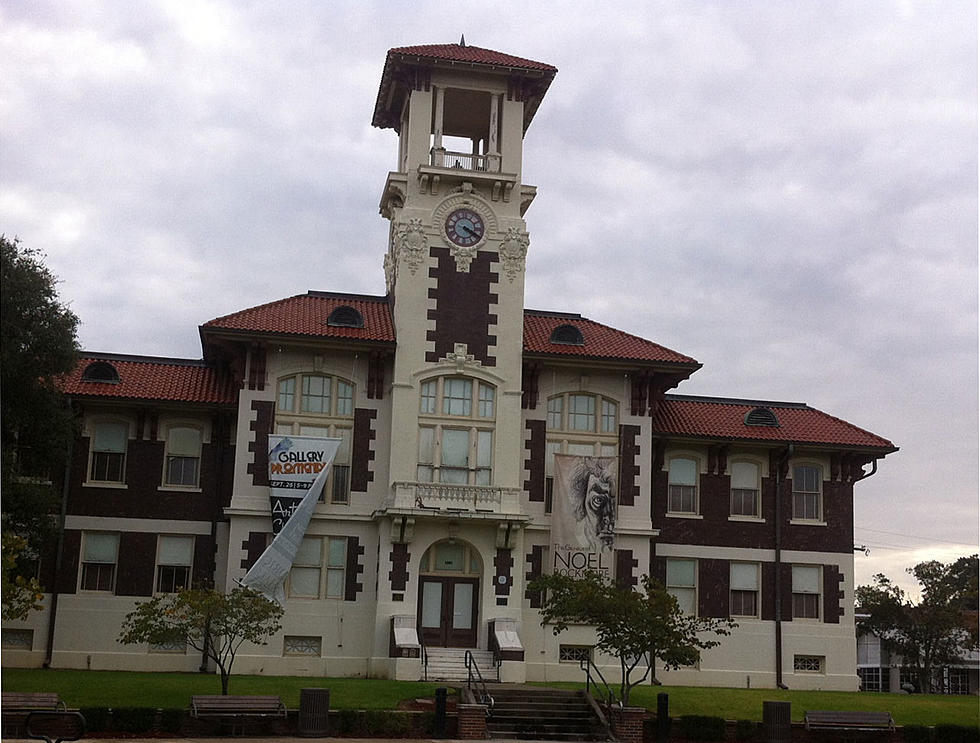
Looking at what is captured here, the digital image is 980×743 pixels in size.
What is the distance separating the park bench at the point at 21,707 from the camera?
21.8m

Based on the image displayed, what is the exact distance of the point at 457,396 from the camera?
120 feet

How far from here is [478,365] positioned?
36.5m

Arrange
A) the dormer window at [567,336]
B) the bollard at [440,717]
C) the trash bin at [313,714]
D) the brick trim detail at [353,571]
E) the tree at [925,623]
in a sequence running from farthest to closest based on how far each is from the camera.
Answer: the tree at [925,623] < the dormer window at [567,336] < the brick trim detail at [353,571] < the bollard at [440,717] < the trash bin at [313,714]

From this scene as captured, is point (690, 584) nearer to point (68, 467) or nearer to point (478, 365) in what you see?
point (478, 365)

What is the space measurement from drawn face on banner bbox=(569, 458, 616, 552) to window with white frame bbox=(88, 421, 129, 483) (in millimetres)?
13974

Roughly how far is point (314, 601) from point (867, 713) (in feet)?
53.2

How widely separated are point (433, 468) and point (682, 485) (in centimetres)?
903

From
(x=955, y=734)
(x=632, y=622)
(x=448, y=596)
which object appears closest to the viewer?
(x=955, y=734)

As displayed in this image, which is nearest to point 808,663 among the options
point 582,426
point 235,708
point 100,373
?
point 582,426

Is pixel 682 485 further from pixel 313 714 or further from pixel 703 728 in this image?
pixel 313 714

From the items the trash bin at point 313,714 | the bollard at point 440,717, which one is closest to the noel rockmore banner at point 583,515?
the bollard at point 440,717

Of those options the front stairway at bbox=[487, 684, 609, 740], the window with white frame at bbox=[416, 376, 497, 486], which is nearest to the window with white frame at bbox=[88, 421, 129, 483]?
the window with white frame at bbox=[416, 376, 497, 486]

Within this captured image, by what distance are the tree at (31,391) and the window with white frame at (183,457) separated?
144 inches

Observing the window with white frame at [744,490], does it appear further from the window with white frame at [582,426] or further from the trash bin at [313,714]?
the trash bin at [313,714]
